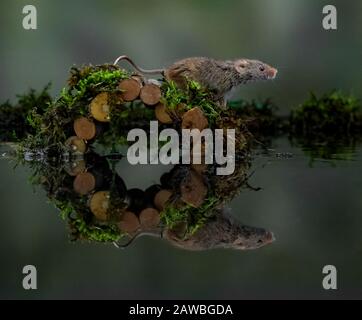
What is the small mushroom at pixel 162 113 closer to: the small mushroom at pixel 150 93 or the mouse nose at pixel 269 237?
the small mushroom at pixel 150 93

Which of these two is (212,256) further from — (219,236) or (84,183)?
(84,183)

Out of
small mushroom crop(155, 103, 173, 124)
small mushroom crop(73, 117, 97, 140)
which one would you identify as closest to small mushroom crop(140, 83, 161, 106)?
small mushroom crop(155, 103, 173, 124)

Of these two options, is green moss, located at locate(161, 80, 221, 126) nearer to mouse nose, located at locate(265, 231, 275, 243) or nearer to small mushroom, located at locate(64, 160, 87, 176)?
small mushroom, located at locate(64, 160, 87, 176)

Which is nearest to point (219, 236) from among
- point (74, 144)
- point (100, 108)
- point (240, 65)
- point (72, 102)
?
point (100, 108)

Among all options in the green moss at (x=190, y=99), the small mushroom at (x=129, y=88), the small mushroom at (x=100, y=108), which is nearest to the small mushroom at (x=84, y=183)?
the small mushroom at (x=100, y=108)

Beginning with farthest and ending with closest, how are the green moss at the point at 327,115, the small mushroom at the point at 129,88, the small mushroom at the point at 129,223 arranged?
the green moss at the point at 327,115
the small mushroom at the point at 129,88
the small mushroom at the point at 129,223

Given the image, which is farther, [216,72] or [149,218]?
[216,72]
